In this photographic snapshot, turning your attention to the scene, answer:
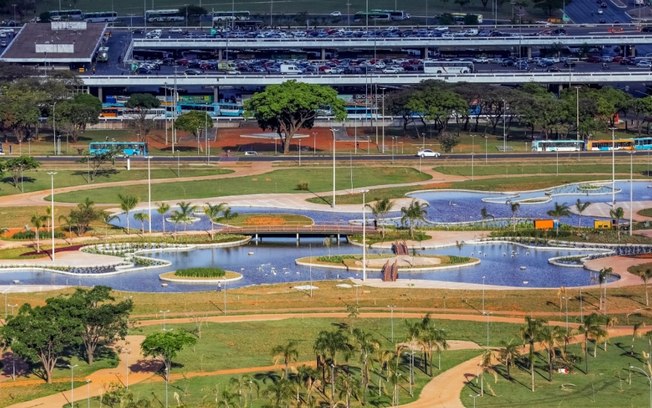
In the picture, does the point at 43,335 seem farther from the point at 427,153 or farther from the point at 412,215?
the point at 427,153

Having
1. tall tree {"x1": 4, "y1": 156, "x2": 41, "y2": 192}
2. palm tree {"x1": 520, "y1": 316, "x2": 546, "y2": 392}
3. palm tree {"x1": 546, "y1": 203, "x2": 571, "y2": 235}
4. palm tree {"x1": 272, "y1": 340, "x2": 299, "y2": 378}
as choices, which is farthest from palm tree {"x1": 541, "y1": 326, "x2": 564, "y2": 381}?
tall tree {"x1": 4, "y1": 156, "x2": 41, "y2": 192}

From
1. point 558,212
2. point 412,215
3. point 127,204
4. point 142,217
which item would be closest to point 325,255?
point 412,215

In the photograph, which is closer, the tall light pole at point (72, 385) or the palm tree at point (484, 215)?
the tall light pole at point (72, 385)

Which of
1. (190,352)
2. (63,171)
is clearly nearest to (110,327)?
(190,352)

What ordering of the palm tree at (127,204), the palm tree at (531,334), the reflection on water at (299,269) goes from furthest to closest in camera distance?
the palm tree at (127,204) → the reflection on water at (299,269) → the palm tree at (531,334)

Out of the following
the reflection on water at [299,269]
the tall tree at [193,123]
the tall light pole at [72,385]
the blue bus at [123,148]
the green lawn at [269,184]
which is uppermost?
the tall tree at [193,123]

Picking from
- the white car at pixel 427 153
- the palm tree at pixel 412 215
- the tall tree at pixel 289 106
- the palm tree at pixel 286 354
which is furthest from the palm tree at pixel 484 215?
the palm tree at pixel 286 354

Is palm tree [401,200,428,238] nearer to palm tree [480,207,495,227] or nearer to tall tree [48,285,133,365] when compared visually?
palm tree [480,207,495,227]

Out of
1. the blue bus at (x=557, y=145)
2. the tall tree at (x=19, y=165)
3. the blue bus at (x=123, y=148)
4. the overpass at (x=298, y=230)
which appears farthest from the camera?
the blue bus at (x=557, y=145)

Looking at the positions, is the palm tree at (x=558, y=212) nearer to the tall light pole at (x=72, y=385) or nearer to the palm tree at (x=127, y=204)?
the palm tree at (x=127, y=204)
